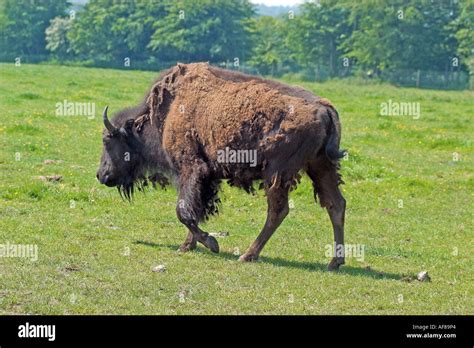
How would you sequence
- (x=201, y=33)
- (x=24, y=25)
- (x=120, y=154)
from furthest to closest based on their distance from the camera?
(x=24, y=25) < (x=201, y=33) < (x=120, y=154)

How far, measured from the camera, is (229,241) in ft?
40.9

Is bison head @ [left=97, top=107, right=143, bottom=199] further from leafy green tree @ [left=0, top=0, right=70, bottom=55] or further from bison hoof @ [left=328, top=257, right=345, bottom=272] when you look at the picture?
leafy green tree @ [left=0, top=0, right=70, bottom=55]

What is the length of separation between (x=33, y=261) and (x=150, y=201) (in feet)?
15.5

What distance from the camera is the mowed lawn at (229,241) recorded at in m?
9.24

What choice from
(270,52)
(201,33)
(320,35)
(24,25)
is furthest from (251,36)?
(24,25)

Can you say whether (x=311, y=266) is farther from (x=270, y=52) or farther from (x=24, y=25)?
(x=24, y=25)

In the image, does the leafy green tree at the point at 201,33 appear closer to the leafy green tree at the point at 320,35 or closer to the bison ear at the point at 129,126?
the leafy green tree at the point at 320,35

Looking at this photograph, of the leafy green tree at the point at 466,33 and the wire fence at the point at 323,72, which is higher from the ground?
the leafy green tree at the point at 466,33

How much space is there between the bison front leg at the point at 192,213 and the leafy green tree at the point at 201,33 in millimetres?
63075

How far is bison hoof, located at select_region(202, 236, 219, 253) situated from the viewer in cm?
1152

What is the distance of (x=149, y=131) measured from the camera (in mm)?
12633

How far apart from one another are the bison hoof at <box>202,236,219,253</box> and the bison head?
2.00m

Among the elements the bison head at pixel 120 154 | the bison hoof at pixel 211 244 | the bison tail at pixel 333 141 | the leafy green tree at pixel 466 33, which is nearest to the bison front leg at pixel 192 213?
the bison hoof at pixel 211 244

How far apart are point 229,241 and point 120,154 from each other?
82.3 inches
